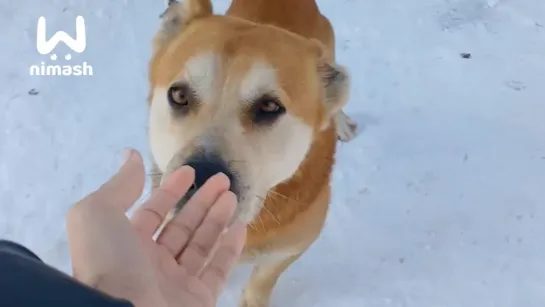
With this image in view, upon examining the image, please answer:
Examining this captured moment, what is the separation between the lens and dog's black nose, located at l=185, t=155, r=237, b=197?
1361mm

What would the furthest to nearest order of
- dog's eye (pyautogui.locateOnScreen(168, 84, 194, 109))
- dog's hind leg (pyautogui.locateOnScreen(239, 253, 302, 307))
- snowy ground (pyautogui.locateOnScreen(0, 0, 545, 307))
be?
snowy ground (pyautogui.locateOnScreen(0, 0, 545, 307)) → dog's hind leg (pyautogui.locateOnScreen(239, 253, 302, 307)) → dog's eye (pyautogui.locateOnScreen(168, 84, 194, 109))

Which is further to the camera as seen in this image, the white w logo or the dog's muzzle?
the white w logo

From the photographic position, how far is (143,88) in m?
2.44

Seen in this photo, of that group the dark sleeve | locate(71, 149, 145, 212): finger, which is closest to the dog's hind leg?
locate(71, 149, 145, 212): finger

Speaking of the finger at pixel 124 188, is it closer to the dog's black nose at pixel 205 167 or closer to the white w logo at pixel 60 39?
the dog's black nose at pixel 205 167

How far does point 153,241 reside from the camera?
1.36 meters

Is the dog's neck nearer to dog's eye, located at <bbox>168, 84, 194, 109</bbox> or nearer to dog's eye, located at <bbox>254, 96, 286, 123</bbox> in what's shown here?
dog's eye, located at <bbox>254, 96, 286, 123</bbox>

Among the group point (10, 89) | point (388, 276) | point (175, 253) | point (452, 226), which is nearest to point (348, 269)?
point (388, 276)

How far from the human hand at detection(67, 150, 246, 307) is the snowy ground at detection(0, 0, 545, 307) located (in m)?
0.60

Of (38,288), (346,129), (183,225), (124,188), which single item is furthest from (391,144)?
(38,288)

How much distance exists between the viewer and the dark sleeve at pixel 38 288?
33.4 inches

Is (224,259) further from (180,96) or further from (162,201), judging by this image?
(180,96)

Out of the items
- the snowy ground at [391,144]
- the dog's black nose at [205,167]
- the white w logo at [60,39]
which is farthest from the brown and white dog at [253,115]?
the white w logo at [60,39]

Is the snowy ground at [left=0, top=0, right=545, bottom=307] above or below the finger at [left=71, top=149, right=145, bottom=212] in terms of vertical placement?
below
